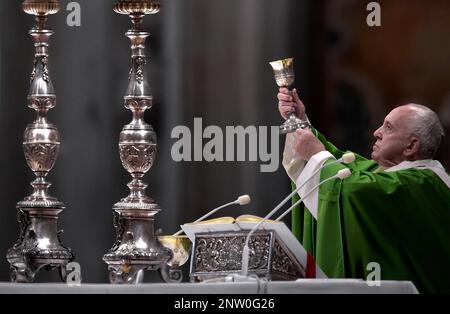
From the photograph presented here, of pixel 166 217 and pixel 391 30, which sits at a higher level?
pixel 391 30

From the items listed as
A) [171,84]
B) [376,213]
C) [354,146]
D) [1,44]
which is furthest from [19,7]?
[376,213]

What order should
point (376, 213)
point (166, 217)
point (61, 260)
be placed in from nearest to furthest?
point (61, 260) < point (376, 213) < point (166, 217)

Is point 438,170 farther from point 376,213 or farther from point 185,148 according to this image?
point 185,148

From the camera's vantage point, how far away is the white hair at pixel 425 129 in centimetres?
682

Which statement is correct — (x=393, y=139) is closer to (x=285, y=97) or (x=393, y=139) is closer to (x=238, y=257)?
(x=285, y=97)

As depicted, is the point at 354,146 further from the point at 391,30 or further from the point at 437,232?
the point at 437,232

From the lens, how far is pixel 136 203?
5.64 metres

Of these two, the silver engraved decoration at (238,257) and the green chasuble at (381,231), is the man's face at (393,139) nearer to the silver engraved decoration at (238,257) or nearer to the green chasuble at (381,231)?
the green chasuble at (381,231)

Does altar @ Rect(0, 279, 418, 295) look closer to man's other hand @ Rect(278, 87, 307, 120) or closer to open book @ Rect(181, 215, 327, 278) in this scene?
open book @ Rect(181, 215, 327, 278)

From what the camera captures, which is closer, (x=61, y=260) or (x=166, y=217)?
(x=61, y=260)

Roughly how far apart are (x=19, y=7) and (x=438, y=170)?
2312mm

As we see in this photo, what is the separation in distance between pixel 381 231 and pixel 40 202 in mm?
1555

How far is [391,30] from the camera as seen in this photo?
804 cm

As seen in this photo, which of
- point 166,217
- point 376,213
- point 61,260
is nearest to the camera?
point 61,260
